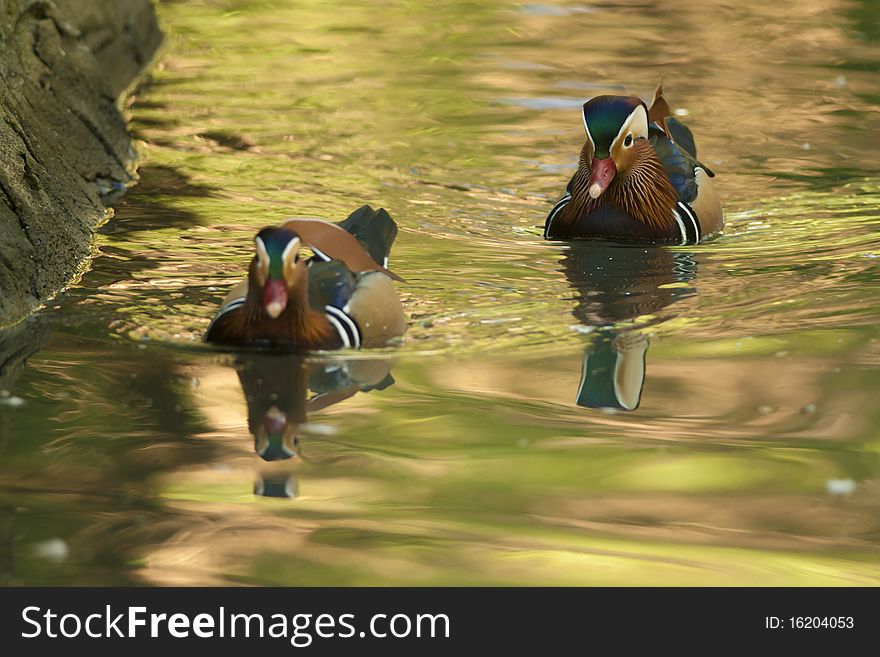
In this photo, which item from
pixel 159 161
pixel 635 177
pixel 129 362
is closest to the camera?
pixel 129 362

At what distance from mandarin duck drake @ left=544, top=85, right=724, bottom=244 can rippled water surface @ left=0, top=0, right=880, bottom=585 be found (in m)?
0.21

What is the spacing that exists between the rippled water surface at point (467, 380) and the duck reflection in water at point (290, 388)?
2 cm

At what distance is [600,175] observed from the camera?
33.8ft

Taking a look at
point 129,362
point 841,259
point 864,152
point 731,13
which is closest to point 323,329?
point 129,362

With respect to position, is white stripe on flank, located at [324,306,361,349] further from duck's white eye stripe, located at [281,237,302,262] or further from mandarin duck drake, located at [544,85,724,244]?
mandarin duck drake, located at [544,85,724,244]

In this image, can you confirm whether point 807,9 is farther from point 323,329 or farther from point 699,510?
point 699,510

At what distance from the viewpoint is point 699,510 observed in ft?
19.5

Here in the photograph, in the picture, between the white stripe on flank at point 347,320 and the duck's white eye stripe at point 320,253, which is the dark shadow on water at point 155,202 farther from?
the white stripe on flank at point 347,320

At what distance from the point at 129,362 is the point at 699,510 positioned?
3.01m

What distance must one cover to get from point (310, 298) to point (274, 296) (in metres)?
0.39

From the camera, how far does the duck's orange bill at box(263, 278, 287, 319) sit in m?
7.34

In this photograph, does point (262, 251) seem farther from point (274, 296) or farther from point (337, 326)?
point (337, 326)

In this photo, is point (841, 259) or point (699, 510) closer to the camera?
point (699, 510)
